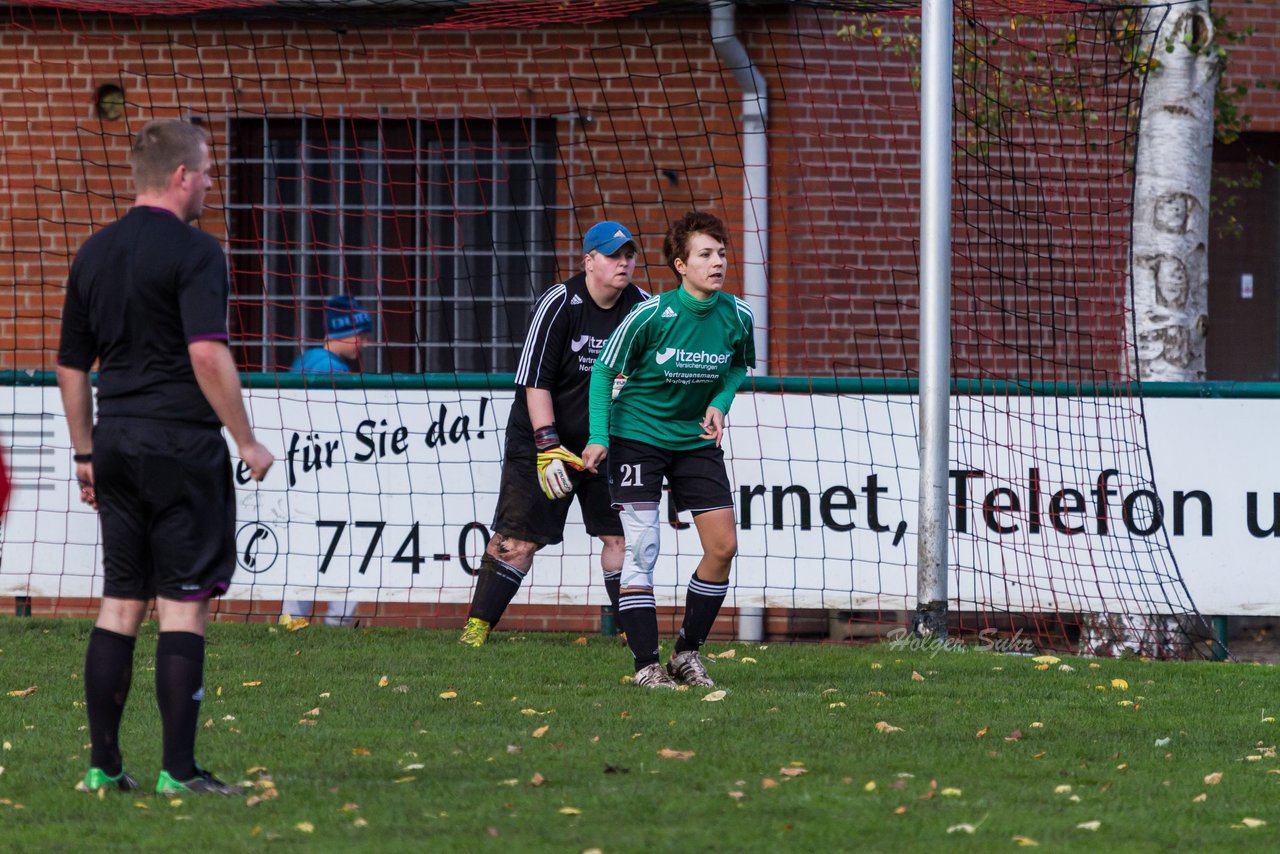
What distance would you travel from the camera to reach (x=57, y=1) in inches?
348

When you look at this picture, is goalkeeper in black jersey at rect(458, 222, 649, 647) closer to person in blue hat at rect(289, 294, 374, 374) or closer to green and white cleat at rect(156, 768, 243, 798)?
person in blue hat at rect(289, 294, 374, 374)

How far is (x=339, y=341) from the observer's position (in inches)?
390

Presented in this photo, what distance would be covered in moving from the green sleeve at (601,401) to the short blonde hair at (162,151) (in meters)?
2.40

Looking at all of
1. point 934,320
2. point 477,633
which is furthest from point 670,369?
point 477,633

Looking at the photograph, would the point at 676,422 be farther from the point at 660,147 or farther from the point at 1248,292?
the point at 1248,292

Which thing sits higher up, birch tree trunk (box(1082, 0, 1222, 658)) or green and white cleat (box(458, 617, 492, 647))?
birch tree trunk (box(1082, 0, 1222, 658))

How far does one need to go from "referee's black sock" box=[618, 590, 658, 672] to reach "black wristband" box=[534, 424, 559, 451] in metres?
0.75

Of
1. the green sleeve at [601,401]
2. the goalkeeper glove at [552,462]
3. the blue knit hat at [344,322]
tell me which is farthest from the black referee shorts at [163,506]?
the blue knit hat at [344,322]

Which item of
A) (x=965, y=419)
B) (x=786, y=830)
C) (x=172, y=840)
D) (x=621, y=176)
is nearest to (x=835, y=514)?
(x=965, y=419)

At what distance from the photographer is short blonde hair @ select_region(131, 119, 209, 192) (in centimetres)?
464

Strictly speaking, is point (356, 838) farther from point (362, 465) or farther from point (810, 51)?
point (810, 51)

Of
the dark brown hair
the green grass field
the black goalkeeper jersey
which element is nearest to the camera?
the green grass field

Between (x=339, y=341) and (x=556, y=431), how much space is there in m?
2.69

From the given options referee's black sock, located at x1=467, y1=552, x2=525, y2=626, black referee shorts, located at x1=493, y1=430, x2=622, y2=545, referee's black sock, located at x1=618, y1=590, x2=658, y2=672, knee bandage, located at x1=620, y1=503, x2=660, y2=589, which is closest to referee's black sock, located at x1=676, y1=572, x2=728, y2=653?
referee's black sock, located at x1=618, y1=590, x2=658, y2=672
